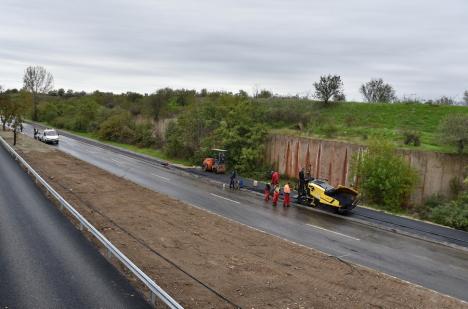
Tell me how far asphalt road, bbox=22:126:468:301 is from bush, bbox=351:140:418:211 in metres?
3.83

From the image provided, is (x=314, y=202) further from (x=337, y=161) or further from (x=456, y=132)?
(x=456, y=132)

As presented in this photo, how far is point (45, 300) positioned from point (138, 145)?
44255 millimetres

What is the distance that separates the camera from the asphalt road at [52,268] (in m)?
8.73

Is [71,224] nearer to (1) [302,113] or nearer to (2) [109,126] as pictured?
(1) [302,113]

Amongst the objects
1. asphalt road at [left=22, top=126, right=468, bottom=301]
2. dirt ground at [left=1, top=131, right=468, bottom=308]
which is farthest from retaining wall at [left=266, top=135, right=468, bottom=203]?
dirt ground at [left=1, top=131, right=468, bottom=308]

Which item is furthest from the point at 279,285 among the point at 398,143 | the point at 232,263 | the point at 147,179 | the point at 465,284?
the point at 398,143

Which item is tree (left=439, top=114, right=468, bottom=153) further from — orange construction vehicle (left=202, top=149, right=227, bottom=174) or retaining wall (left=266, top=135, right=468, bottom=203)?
orange construction vehicle (left=202, top=149, right=227, bottom=174)

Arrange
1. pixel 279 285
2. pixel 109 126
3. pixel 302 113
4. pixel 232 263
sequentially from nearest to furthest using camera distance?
pixel 279 285 → pixel 232 263 → pixel 302 113 → pixel 109 126

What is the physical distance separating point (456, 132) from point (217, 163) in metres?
16.4

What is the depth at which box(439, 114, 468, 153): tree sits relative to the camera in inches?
908

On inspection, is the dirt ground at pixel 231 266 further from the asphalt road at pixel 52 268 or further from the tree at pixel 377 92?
the tree at pixel 377 92

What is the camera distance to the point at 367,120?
41.3 meters

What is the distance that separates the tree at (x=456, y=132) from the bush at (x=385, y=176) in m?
2.77

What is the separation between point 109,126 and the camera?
2264 inches
